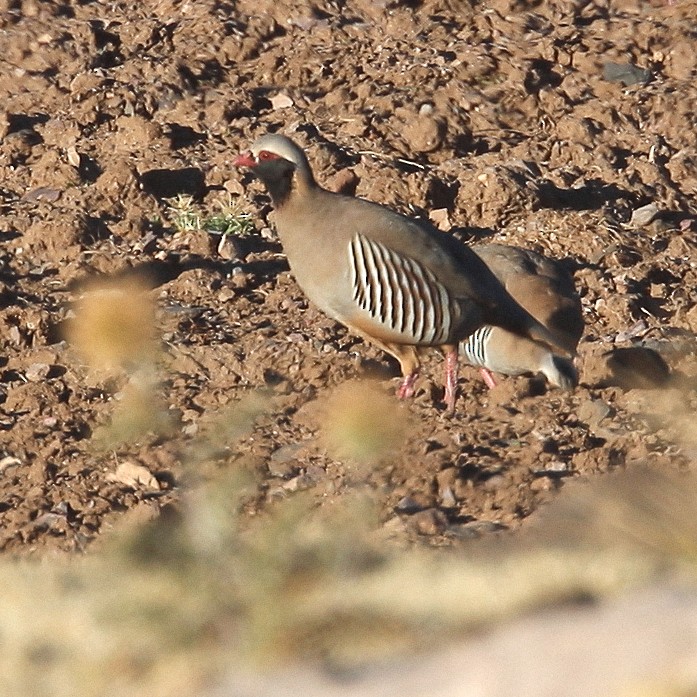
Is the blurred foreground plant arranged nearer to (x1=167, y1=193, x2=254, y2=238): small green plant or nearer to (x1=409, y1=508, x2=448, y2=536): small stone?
(x1=167, y1=193, x2=254, y2=238): small green plant

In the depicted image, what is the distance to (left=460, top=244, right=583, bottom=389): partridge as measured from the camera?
750 centimetres

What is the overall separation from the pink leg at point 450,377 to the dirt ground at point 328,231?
59mm

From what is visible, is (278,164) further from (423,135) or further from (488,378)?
(423,135)

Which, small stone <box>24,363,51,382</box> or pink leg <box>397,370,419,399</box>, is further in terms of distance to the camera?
pink leg <box>397,370,419,399</box>

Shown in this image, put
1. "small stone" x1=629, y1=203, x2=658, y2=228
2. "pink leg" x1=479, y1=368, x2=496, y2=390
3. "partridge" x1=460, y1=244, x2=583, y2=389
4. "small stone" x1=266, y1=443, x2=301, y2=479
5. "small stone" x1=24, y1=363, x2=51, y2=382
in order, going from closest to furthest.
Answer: "small stone" x1=266, y1=443, x2=301, y2=479
"small stone" x1=24, y1=363, x2=51, y2=382
"partridge" x1=460, y1=244, x2=583, y2=389
"pink leg" x1=479, y1=368, x2=496, y2=390
"small stone" x1=629, y1=203, x2=658, y2=228

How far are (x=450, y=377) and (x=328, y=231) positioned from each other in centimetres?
85

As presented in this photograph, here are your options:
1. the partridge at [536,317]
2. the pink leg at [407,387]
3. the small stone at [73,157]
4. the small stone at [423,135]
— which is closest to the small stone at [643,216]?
the partridge at [536,317]

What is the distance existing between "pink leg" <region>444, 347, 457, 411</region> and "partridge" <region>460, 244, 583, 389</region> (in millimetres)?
109

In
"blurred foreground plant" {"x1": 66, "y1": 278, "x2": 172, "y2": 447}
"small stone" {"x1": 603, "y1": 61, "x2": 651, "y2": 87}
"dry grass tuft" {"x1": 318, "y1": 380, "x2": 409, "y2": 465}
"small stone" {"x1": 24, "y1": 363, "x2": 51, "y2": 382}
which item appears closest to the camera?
"dry grass tuft" {"x1": 318, "y1": 380, "x2": 409, "y2": 465}

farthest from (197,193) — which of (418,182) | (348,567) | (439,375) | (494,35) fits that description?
(348,567)

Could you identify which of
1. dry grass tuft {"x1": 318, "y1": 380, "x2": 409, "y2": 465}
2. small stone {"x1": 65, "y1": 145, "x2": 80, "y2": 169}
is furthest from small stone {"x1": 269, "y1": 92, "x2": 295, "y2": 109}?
dry grass tuft {"x1": 318, "y1": 380, "x2": 409, "y2": 465}

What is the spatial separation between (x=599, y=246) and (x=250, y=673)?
5.06 m

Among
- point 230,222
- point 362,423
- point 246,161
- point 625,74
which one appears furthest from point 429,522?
point 625,74

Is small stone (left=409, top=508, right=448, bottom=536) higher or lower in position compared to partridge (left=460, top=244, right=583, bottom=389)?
higher
